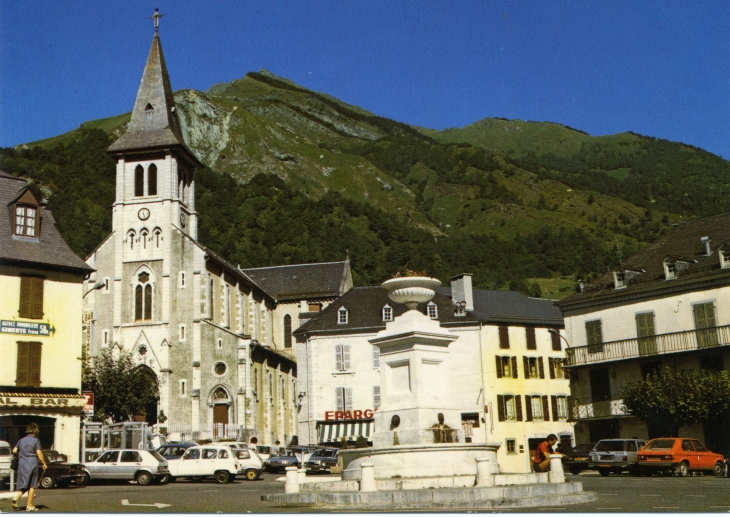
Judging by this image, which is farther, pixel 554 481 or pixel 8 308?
pixel 8 308

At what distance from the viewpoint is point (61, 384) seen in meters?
36.2

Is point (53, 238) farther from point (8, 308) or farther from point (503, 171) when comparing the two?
point (503, 171)

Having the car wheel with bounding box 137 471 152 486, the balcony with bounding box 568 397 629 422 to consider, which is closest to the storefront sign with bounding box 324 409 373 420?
the balcony with bounding box 568 397 629 422

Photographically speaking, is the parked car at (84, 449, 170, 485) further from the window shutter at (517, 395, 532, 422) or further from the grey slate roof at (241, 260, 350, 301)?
the grey slate roof at (241, 260, 350, 301)

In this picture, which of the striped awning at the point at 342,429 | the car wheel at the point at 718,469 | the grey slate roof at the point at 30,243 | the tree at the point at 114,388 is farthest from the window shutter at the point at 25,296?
the car wheel at the point at 718,469

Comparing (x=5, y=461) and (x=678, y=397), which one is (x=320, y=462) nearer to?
(x=5, y=461)

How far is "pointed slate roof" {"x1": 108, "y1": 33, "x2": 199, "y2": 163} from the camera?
64.7m

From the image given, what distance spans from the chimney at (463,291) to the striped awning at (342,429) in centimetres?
971

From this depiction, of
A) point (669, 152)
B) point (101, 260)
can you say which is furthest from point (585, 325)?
point (669, 152)

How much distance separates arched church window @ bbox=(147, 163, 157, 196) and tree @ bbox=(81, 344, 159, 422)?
14171 mm

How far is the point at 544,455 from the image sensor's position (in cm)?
2036

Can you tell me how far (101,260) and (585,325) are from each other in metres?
35.6

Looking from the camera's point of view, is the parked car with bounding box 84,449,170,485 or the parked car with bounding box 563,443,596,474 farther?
the parked car with bounding box 563,443,596,474

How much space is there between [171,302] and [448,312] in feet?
63.5
